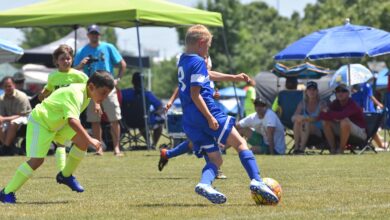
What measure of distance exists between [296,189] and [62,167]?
231cm

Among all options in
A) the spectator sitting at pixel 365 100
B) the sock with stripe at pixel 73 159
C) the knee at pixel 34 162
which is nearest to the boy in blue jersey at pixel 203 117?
the sock with stripe at pixel 73 159

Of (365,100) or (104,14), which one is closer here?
(104,14)

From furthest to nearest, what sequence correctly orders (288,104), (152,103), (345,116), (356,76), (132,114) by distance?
(356,76) → (152,103) → (132,114) → (288,104) → (345,116)

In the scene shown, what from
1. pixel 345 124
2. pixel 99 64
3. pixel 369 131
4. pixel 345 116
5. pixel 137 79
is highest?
pixel 99 64

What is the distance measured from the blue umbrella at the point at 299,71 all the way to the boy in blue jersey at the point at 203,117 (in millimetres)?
12469

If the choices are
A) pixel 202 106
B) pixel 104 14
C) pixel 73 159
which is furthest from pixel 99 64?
pixel 202 106

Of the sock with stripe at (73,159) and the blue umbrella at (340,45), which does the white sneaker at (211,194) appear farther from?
the blue umbrella at (340,45)

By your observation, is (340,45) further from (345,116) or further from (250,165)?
(250,165)

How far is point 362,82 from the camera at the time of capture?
2044cm

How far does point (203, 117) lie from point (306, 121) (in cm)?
951

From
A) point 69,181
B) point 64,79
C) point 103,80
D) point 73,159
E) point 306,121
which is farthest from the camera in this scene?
point 306,121

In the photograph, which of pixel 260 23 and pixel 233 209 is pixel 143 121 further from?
pixel 260 23

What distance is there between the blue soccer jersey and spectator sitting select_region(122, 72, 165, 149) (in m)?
10.4

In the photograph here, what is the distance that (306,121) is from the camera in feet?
59.5
